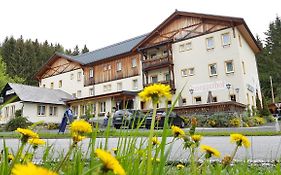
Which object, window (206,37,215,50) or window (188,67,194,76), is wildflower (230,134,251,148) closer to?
window (206,37,215,50)

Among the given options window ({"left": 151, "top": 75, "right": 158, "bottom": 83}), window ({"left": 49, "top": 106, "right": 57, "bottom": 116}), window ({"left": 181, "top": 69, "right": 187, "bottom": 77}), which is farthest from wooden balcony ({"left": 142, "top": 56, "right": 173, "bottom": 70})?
window ({"left": 49, "top": 106, "right": 57, "bottom": 116})

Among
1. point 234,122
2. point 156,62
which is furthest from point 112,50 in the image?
point 234,122

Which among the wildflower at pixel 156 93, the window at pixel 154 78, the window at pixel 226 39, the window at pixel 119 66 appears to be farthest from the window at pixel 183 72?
the wildflower at pixel 156 93

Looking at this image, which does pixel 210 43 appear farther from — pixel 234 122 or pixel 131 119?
pixel 131 119

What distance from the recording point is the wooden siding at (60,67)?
4415cm

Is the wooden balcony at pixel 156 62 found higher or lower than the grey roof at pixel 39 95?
higher

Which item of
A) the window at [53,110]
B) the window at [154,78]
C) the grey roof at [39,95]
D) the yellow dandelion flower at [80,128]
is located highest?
the window at [154,78]

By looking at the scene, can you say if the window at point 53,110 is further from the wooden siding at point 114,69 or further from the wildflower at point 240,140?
the wildflower at point 240,140

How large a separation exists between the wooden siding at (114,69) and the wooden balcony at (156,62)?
83.1 inches

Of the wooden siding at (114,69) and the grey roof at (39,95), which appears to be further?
the grey roof at (39,95)

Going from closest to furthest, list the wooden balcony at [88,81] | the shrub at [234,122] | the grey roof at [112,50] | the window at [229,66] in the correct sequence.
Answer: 1. the shrub at [234,122]
2. the window at [229,66]
3. the grey roof at [112,50]
4. the wooden balcony at [88,81]

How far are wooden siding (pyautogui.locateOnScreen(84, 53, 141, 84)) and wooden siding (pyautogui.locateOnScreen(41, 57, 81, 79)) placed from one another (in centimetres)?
304

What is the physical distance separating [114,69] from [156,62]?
25.8ft

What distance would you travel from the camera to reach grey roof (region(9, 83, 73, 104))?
37500mm
